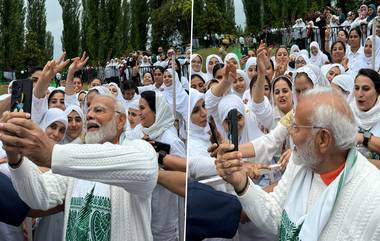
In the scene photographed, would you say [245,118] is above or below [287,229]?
above

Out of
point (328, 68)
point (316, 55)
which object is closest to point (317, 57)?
point (316, 55)

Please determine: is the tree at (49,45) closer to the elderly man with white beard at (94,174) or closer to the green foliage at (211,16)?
the elderly man with white beard at (94,174)

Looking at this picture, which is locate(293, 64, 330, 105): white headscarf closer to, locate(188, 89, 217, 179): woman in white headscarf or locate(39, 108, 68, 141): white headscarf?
locate(188, 89, 217, 179): woman in white headscarf

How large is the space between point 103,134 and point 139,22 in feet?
1.71

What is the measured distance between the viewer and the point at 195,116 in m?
2.16

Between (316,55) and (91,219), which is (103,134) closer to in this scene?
(91,219)

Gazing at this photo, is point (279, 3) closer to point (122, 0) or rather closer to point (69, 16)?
point (122, 0)

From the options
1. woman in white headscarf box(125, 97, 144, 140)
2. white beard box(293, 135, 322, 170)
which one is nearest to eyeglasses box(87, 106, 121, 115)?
woman in white headscarf box(125, 97, 144, 140)

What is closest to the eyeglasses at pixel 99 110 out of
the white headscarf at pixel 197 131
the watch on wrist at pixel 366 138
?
the white headscarf at pixel 197 131

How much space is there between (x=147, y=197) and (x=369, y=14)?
1.71m

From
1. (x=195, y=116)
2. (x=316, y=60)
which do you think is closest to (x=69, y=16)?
(x=195, y=116)

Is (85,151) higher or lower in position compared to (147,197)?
higher

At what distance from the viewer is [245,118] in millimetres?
2080

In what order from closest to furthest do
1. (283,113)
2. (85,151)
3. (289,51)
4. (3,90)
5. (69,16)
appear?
(85,151) < (3,90) < (69,16) < (283,113) < (289,51)
